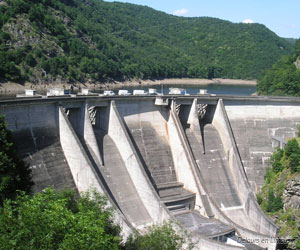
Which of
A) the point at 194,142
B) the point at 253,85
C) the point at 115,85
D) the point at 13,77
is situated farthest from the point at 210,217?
the point at 253,85

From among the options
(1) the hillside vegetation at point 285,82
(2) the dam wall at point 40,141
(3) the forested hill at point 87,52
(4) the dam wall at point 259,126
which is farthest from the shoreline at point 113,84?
(4) the dam wall at point 259,126

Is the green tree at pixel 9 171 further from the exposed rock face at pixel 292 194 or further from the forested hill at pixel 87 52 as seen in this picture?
the forested hill at pixel 87 52

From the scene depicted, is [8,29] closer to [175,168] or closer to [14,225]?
[175,168]

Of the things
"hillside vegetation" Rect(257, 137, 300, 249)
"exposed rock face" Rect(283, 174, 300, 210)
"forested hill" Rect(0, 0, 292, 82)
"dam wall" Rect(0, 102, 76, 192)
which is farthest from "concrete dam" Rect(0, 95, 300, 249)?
"forested hill" Rect(0, 0, 292, 82)

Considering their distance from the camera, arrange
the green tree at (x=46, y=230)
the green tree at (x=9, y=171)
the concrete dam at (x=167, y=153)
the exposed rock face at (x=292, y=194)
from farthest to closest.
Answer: the exposed rock face at (x=292, y=194)
the concrete dam at (x=167, y=153)
the green tree at (x=9, y=171)
the green tree at (x=46, y=230)

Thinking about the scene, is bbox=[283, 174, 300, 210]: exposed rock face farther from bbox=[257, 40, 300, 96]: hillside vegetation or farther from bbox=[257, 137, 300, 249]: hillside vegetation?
bbox=[257, 40, 300, 96]: hillside vegetation

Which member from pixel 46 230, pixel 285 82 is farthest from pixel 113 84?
pixel 46 230
